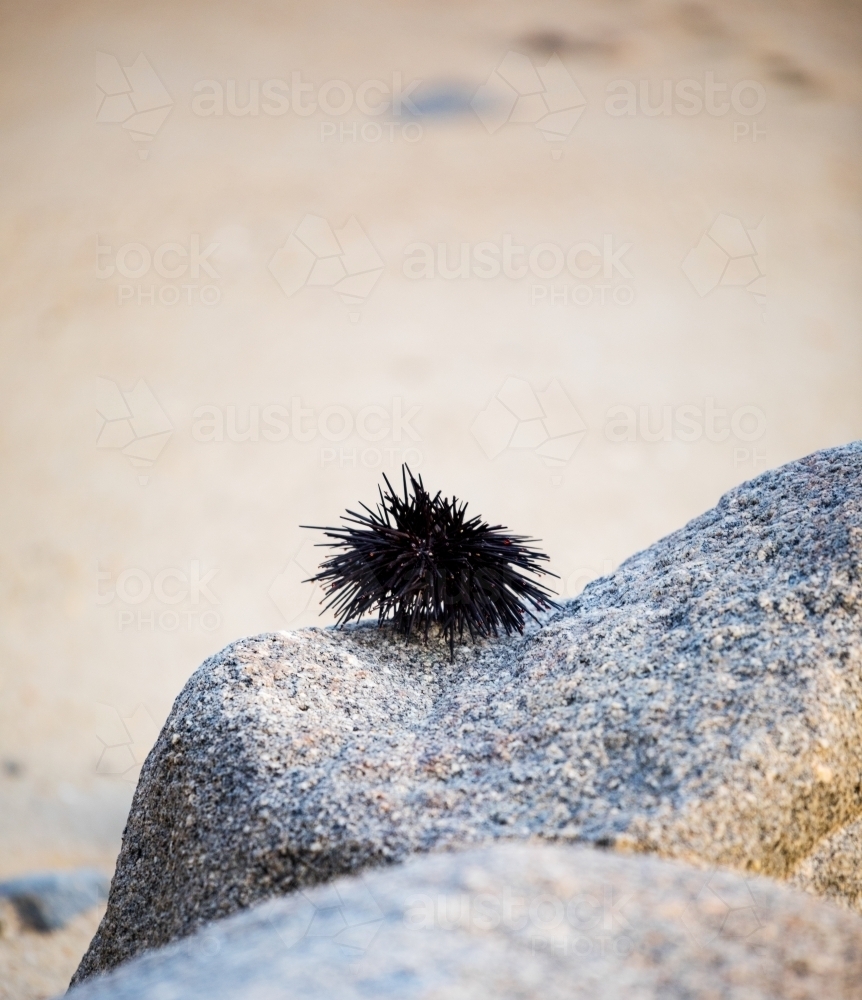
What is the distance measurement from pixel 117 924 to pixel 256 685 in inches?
19.0

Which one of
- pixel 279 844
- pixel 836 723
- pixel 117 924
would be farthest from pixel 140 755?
pixel 836 723

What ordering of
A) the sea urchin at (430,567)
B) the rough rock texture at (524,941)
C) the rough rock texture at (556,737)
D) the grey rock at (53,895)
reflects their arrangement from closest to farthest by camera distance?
the rough rock texture at (524,941) < the rough rock texture at (556,737) < the sea urchin at (430,567) < the grey rock at (53,895)

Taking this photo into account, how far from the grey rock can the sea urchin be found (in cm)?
341

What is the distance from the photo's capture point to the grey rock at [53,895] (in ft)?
14.4

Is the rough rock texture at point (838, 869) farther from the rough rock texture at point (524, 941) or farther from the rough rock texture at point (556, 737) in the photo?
the rough rock texture at point (524, 941)

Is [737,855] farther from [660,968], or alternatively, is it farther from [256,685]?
[256,685]

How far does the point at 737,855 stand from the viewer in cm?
128

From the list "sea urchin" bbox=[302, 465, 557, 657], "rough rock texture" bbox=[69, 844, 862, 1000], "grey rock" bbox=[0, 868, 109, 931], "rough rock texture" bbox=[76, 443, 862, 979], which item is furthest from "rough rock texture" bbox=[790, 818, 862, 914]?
"grey rock" bbox=[0, 868, 109, 931]

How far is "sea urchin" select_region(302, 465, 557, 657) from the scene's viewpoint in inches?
72.4

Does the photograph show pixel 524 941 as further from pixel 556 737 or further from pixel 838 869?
pixel 838 869

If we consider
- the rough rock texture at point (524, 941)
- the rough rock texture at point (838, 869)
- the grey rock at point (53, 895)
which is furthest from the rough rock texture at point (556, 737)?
the grey rock at point (53, 895)

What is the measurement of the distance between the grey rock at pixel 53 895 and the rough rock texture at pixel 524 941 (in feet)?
12.4

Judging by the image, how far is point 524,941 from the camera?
1.00m

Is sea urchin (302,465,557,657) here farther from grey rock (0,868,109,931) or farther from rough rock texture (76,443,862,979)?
grey rock (0,868,109,931)
